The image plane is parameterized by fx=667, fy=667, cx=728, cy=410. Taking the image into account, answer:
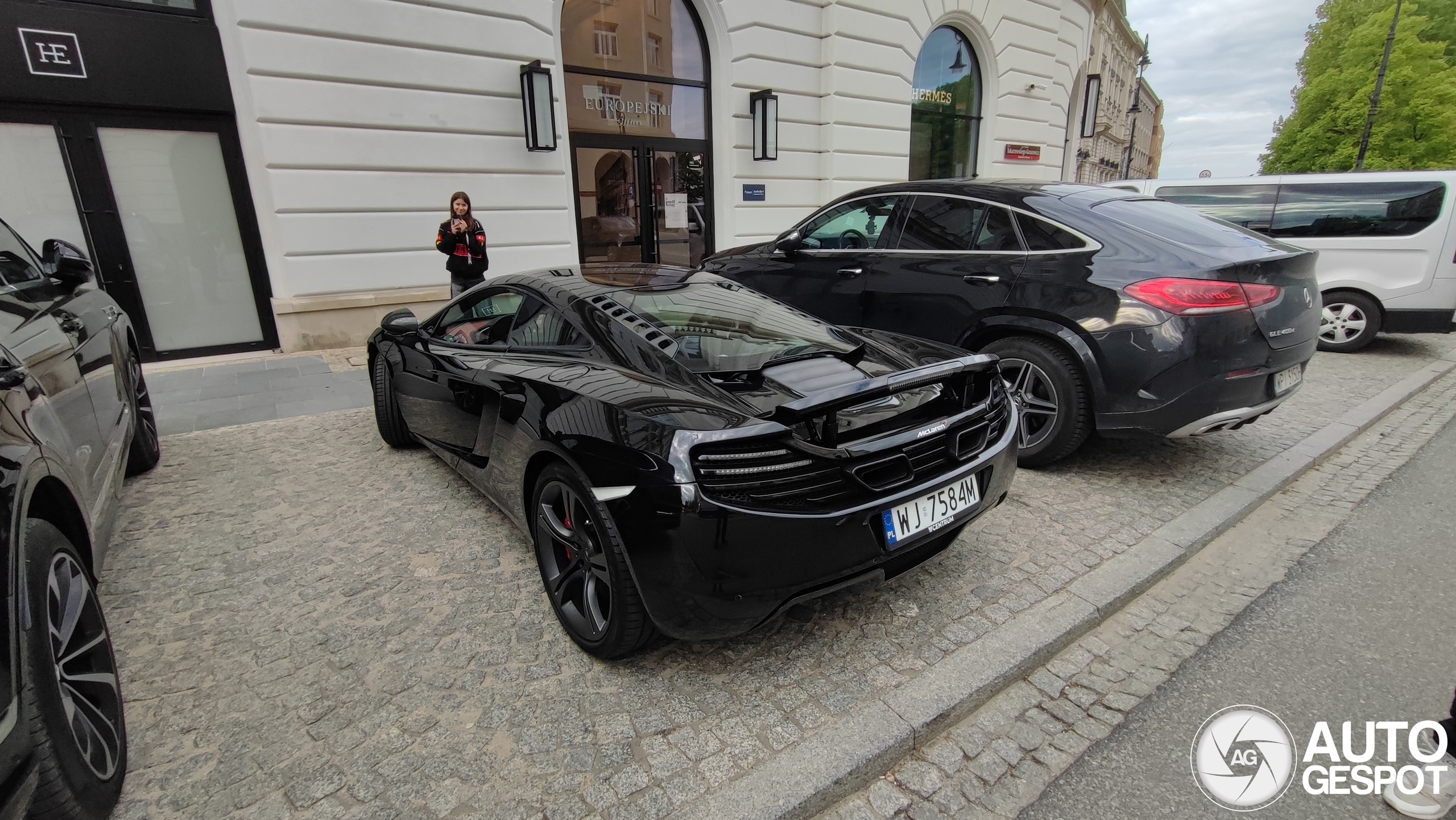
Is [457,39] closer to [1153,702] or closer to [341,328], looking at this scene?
[341,328]

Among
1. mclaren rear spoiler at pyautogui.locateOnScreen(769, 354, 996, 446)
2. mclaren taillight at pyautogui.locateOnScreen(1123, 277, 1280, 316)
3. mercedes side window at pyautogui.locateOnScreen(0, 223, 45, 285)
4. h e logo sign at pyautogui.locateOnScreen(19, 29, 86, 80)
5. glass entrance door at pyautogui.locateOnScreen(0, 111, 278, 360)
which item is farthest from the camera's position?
glass entrance door at pyautogui.locateOnScreen(0, 111, 278, 360)

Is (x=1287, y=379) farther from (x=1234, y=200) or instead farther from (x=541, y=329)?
(x=1234, y=200)

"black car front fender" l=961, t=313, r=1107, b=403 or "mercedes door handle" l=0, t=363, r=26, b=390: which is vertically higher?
"mercedes door handle" l=0, t=363, r=26, b=390

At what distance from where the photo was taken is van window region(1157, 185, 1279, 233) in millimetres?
7633

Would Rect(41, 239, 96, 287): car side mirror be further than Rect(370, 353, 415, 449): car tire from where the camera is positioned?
No

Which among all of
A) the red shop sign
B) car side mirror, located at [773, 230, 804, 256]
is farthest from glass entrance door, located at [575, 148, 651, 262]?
the red shop sign

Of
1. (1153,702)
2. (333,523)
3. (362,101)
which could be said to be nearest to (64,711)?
(333,523)

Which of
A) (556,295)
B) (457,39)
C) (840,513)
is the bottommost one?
(840,513)

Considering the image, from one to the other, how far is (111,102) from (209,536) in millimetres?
5984

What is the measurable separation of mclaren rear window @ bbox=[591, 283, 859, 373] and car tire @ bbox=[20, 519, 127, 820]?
1.81 m

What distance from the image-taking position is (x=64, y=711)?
160cm

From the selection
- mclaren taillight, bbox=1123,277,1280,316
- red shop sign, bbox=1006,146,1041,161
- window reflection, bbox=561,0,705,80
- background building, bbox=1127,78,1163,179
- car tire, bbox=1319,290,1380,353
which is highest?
background building, bbox=1127,78,1163,179

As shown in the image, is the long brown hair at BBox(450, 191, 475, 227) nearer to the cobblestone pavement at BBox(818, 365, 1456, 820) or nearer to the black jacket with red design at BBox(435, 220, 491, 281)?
the black jacket with red design at BBox(435, 220, 491, 281)

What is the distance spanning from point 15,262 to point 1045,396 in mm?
5283
